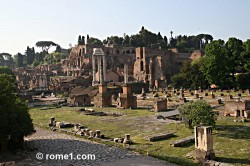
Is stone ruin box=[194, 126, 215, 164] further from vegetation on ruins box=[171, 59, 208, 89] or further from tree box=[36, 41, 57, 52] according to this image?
tree box=[36, 41, 57, 52]

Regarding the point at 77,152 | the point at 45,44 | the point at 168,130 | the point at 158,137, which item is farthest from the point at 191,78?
the point at 45,44

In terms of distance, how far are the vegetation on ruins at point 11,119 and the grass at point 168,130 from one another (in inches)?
213

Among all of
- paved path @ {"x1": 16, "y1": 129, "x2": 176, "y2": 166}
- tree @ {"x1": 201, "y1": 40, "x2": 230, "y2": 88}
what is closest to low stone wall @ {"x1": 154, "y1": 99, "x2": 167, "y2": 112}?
paved path @ {"x1": 16, "y1": 129, "x2": 176, "y2": 166}

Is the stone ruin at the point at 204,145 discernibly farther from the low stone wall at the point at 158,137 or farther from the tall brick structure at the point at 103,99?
the tall brick structure at the point at 103,99

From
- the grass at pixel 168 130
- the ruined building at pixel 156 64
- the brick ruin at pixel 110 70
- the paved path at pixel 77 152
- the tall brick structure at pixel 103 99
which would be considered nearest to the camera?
the paved path at pixel 77 152

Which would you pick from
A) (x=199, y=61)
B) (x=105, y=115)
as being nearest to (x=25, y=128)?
(x=105, y=115)

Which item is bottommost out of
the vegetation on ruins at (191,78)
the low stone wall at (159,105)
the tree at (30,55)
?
the low stone wall at (159,105)

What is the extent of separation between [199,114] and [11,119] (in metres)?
10.5

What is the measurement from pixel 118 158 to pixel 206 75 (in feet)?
117

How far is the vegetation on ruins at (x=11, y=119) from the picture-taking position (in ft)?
46.2

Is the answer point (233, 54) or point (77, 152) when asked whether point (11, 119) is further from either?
point (233, 54)

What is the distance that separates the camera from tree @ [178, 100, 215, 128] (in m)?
17.3

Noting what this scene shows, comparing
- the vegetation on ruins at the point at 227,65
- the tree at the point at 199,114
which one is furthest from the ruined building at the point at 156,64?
the tree at the point at 199,114

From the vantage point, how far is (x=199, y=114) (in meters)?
17.6
